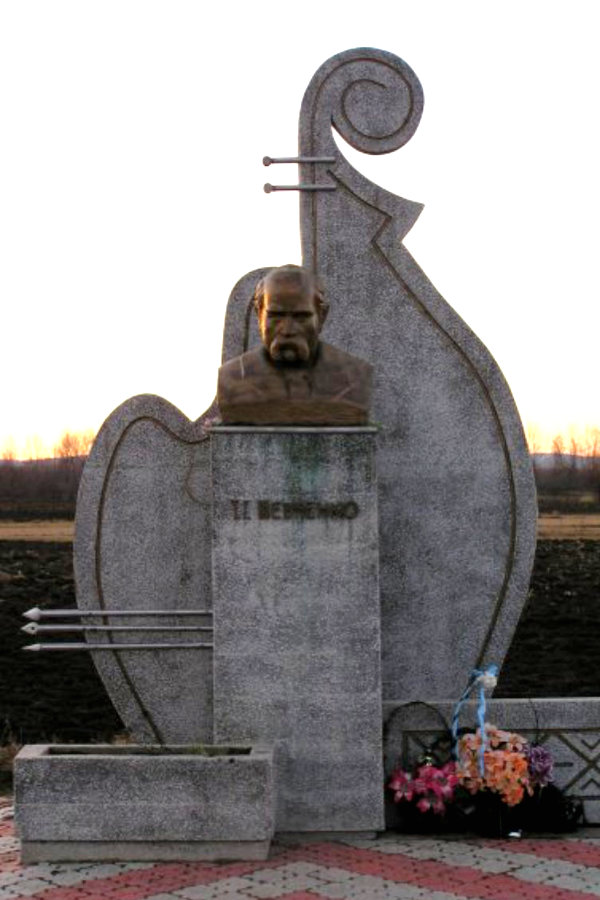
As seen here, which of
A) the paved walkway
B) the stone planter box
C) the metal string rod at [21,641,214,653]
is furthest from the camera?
the metal string rod at [21,641,214,653]

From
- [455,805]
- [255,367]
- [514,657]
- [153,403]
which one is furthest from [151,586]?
[514,657]

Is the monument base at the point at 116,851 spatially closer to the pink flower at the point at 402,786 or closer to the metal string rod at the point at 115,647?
the pink flower at the point at 402,786

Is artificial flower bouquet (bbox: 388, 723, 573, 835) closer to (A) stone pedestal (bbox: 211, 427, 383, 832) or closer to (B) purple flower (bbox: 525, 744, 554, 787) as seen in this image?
(B) purple flower (bbox: 525, 744, 554, 787)

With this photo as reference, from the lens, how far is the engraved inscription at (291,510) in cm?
656

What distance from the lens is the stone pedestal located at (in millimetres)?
6531

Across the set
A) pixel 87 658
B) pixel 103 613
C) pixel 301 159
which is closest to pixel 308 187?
pixel 301 159

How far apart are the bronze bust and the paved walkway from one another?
2226 millimetres

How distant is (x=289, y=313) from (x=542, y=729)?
2634 millimetres

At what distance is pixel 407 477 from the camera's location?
7.74 m

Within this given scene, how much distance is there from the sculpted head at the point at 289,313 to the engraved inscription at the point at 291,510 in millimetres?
834

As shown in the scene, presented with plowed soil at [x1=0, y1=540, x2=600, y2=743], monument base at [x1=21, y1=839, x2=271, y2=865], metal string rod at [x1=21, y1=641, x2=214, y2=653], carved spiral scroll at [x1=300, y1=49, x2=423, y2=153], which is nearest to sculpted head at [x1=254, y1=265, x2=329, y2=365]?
carved spiral scroll at [x1=300, y1=49, x2=423, y2=153]

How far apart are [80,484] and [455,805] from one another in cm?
298

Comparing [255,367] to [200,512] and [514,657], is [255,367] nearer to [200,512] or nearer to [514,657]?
[200,512]

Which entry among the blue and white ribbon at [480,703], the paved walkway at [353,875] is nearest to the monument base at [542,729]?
the blue and white ribbon at [480,703]
